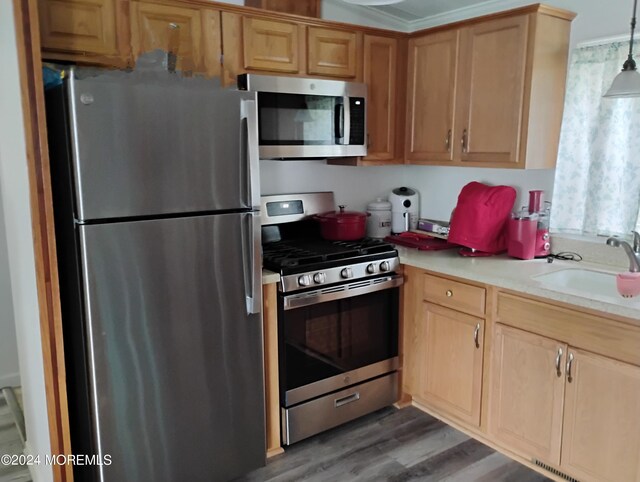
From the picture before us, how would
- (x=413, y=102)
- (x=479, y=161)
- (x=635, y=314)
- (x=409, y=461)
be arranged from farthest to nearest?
(x=413, y=102)
(x=479, y=161)
(x=409, y=461)
(x=635, y=314)

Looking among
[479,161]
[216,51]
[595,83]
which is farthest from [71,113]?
[595,83]

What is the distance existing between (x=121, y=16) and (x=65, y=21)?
24 cm

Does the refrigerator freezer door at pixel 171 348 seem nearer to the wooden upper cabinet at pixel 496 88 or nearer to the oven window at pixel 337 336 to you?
the oven window at pixel 337 336

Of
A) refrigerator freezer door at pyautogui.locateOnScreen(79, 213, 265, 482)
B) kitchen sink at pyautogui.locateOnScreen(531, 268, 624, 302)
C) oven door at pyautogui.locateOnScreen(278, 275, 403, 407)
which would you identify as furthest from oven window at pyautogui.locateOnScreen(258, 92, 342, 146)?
kitchen sink at pyautogui.locateOnScreen(531, 268, 624, 302)

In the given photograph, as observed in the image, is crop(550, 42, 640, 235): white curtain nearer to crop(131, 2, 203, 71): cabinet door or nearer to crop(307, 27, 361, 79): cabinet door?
crop(307, 27, 361, 79): cabinet door

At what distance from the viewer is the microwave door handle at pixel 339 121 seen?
2.93 meters

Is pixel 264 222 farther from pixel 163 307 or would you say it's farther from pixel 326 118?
pixel 163 307

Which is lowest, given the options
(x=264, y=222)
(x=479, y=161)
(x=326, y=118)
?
(x=264, y=222)

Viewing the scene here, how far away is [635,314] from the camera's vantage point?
197cm

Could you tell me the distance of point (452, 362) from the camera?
9.18 feet

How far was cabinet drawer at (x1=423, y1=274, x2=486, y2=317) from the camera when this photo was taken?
2605 mm

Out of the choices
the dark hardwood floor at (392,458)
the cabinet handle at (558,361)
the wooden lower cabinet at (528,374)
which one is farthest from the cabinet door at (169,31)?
the cabinet handle at (558,361)

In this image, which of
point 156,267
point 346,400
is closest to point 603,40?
point 346,400

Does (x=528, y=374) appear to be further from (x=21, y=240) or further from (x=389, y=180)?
(x=21, y=240)
